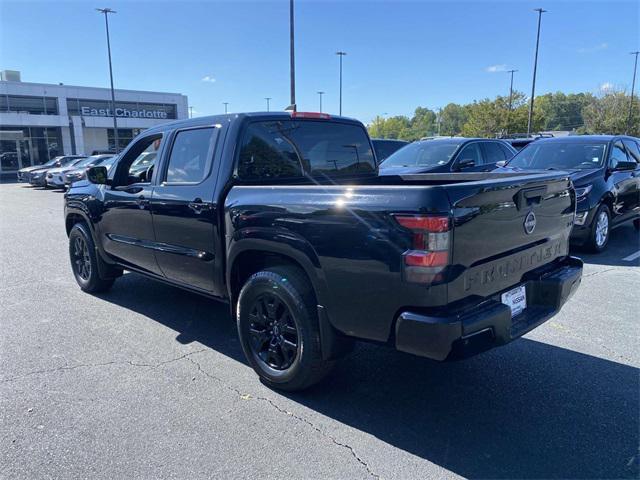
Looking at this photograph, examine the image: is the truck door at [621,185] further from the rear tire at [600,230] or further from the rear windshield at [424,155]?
the rear windshield at [424,155]

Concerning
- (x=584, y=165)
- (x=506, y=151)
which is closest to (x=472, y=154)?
(x=506, y=151)

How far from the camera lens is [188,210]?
156 inches

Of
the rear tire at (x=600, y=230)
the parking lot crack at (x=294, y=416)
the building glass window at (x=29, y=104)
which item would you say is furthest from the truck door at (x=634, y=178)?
the building glass window at (x=29, y=104)

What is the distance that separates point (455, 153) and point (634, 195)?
10.4ft

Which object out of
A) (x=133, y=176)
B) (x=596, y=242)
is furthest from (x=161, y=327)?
(x=596, y=242)

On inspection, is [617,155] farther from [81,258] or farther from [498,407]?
[81,258]

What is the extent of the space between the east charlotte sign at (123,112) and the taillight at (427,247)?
1792 inches

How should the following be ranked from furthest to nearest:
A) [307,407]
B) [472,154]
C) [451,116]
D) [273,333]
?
[451,116]
[472,154]
[273,333]
[307,407]

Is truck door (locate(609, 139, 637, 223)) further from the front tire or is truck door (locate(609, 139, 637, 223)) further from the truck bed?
the front tire

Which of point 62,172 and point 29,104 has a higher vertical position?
point 29,104

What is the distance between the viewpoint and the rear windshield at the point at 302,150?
12.4 ft

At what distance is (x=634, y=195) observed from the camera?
836cm

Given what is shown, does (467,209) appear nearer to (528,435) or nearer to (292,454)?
(528,435)

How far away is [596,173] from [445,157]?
2728 mm
